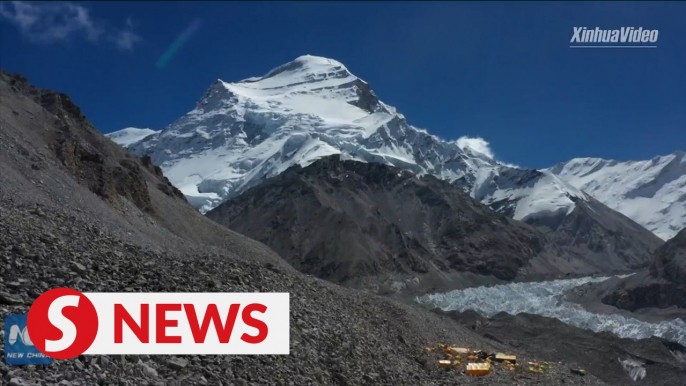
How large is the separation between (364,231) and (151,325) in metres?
130

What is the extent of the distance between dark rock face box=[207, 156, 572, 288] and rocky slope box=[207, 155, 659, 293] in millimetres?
284

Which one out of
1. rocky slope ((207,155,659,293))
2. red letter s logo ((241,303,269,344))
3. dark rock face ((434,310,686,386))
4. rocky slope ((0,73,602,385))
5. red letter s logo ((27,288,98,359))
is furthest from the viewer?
rocky slope ((207,155,659,293))

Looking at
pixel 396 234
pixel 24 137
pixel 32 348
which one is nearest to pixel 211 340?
pixel 32 348

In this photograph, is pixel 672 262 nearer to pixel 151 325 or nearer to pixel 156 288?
pixel 156 288

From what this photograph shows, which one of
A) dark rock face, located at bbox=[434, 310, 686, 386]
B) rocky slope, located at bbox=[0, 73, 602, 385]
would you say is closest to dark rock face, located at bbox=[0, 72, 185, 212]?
rocky slope, located at bbox=[0, 73, 602, 385]

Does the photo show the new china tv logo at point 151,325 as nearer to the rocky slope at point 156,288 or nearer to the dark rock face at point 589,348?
the rocky slope at point 156,288

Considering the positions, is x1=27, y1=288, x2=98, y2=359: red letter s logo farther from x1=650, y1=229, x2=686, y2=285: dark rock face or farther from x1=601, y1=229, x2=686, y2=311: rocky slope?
x1=650, y1=229, x2=686, y2=285: dark rock face

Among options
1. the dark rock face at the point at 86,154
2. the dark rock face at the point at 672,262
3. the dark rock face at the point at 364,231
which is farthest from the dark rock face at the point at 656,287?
the dark rock face at the point at 86,154

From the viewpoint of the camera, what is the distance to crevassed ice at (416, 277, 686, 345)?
8156 cm

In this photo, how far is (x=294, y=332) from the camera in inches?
757

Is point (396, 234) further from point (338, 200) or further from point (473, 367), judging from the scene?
point (473, 367)

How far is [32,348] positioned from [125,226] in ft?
68.6

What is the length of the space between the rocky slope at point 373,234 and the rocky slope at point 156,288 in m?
87.4

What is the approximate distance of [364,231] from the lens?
477 ft
